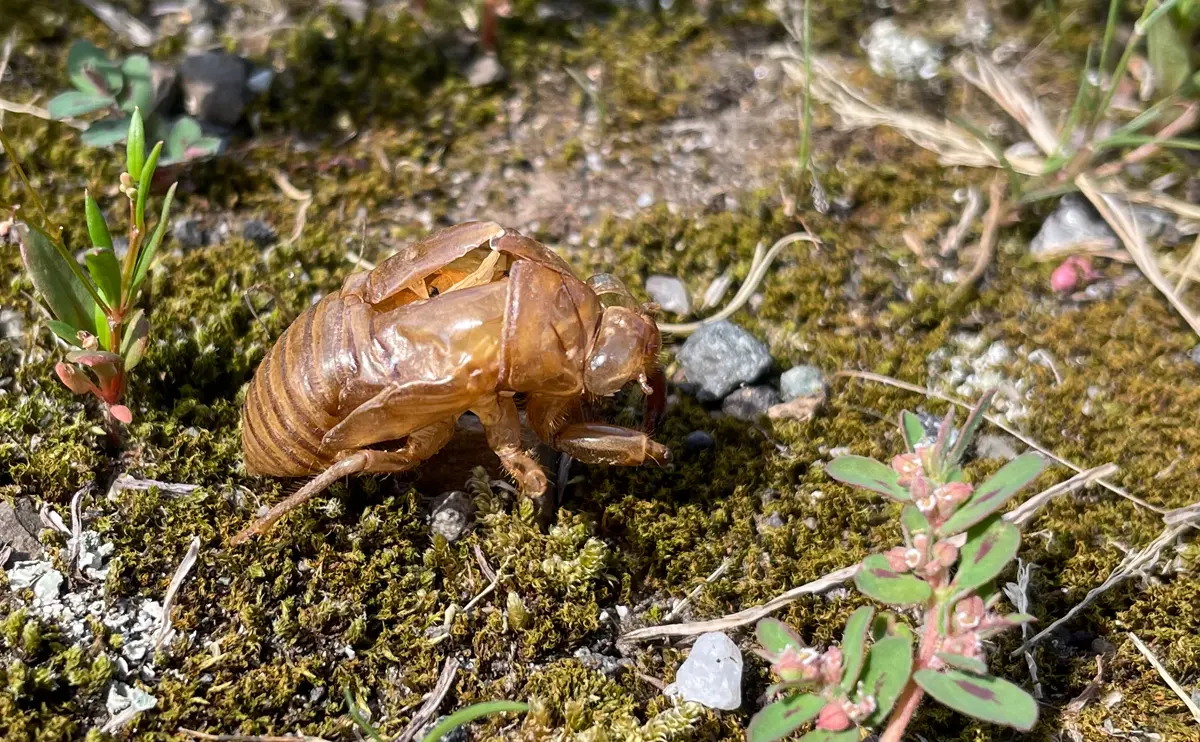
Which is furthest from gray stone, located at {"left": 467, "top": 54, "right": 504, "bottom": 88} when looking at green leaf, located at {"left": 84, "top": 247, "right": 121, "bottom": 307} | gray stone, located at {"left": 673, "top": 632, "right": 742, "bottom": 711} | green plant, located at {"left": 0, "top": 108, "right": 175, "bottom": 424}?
gray stone, located at {"left": 673, "top": 632, "right": 742, "bottom": 711}

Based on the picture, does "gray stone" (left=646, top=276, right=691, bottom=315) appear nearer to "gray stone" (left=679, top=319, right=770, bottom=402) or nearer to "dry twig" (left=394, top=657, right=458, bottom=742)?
"gray stone" (left=679, top=319, right=770, bottom=402)

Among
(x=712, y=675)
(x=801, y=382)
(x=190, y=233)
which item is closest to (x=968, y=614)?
(x=712, y=675)

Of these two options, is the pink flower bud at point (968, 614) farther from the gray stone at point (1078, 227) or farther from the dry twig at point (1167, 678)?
the gray stone at point (1078, 227)

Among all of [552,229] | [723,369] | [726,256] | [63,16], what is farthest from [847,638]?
[63,16]

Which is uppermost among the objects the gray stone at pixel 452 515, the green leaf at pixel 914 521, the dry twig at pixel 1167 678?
the green leaf at pixel 914 521

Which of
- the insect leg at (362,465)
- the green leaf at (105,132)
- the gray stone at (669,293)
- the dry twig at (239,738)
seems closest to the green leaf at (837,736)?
the dry twig at (239,738)

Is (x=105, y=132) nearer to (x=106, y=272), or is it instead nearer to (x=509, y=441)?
(x=106, y=272)
